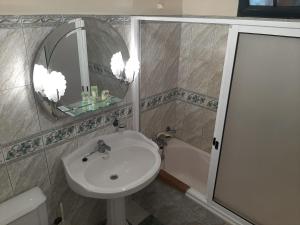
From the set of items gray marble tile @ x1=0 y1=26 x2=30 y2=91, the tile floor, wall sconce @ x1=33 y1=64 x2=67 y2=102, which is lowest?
the tile floor

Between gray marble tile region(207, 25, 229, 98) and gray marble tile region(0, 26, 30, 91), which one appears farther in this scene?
gray marble tile region(207, 25, 229, 98)

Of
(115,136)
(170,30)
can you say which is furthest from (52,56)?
(170,30)

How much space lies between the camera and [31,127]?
1.41 m

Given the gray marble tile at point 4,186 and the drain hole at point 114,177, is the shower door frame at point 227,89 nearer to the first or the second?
the drain hole at point 114,177

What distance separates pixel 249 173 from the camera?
1633 millimetres

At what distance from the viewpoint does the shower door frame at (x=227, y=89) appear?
4.08 feet

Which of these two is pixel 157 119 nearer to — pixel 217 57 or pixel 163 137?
pixel 163 137

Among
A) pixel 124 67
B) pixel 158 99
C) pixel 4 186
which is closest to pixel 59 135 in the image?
pixel 4 186

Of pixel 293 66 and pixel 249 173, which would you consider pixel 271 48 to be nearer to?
pixel 293 66

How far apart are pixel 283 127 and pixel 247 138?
238 mm

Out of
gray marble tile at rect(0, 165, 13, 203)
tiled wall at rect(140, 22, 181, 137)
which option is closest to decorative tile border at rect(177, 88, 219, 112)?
tiled wall at rect(140, 22, 181, 137)

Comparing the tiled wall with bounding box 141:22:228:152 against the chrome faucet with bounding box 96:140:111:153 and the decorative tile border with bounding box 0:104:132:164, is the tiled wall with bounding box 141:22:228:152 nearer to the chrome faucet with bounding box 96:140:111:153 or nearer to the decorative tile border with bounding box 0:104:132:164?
the decorative tile border with bounding box 0:104:132:164

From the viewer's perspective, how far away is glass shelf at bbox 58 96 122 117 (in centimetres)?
154

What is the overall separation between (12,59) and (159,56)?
4.05 ft
